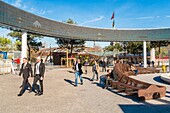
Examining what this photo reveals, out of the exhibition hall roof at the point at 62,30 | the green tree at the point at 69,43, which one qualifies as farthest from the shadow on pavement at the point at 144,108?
the green tree at the point at 69,43

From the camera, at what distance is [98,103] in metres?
6.19

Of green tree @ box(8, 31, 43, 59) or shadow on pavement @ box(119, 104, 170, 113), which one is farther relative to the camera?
green tree @ box(8, 31, 43, 59)

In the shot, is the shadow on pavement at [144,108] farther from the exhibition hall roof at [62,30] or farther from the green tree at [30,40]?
the green tree at [30,40]

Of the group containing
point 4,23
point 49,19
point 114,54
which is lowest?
point 114,54

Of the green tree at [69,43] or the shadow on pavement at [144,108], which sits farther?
the green tree at [69,43]

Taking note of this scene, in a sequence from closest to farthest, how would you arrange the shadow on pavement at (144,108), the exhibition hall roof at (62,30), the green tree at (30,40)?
the shadow on pavement at (144,108) < the exhibition hall roof at (62,30) < the green tree at (30,40)

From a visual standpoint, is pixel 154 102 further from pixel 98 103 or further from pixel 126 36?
pixel 126 36

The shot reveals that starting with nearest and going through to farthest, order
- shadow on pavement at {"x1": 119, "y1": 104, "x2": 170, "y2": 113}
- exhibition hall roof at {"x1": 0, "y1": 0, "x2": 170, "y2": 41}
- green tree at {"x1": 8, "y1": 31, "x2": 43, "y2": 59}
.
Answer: shadow on pavement at {"x1": 119, "y1": 104, "x2": 170, "y2": 113} → exhibition hall roof at {"x1": 0, "y1": 0, "x2": 170, "y2": 41} → green tree at {"x1": 8, "y1": 31, "x2": 43, "y2": 59}

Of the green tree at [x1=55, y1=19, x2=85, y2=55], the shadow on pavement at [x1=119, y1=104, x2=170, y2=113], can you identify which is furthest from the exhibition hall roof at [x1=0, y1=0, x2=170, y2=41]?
the shadow on pavement at [x1=119, y1=104, x2=170, y2=113]

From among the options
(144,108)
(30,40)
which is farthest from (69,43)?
(144,108)

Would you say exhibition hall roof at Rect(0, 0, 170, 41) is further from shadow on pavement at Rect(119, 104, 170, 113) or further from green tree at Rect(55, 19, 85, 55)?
shadow on pavement at Rect(119, 104, 170, 113)

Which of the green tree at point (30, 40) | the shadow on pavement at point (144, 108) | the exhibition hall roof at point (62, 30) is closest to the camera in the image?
the shadow on pavement at point (144, 108)

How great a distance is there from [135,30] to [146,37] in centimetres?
253

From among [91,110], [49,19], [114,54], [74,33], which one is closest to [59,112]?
[91,110]
